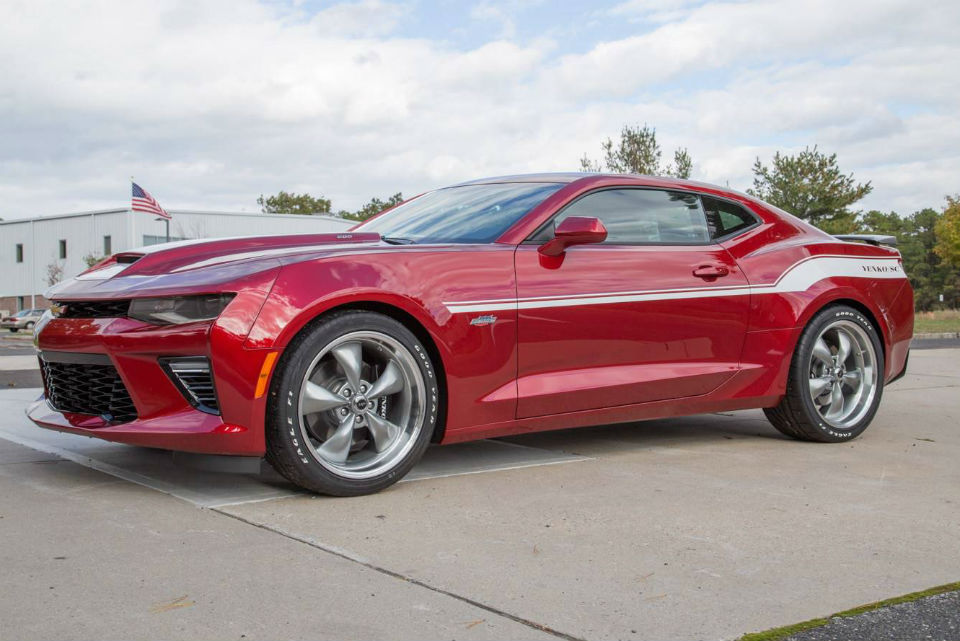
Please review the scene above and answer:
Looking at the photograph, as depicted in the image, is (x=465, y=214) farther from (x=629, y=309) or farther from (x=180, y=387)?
(x=180, y=387)

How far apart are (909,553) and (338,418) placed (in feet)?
6.93

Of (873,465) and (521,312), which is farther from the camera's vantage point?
(873,465)

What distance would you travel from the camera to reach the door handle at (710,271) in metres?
4.94

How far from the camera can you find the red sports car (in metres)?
3.70

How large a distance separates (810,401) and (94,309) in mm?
3628

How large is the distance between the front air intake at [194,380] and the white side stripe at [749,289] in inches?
39.5

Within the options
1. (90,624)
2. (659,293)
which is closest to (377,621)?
(90,624)

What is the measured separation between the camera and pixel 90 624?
2.44 m

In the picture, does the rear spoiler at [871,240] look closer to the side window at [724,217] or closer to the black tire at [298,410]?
the side window at [724,217]

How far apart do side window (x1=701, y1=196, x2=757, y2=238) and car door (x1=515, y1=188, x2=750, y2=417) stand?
6 centimetres

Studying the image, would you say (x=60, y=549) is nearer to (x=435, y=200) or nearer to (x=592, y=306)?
(x=592, y=306)

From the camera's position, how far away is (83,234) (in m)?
64.1

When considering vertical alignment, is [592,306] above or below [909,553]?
above

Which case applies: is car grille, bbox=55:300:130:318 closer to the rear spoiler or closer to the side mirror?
the side mirror
